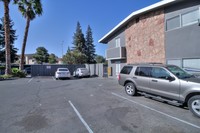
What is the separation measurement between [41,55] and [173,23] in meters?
55.6

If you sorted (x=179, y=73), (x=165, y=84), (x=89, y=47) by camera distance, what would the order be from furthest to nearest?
1. (x=89, y=47)
2. (x=179, y=73)
3. (x=165, y=84)

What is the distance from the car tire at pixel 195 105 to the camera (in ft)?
17.9

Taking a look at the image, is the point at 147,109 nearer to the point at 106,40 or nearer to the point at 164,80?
the point at 164,80

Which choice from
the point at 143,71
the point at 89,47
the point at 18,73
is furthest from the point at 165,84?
the point at 89,47

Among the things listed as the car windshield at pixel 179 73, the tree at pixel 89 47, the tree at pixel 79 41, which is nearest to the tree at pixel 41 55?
the tree at pixel 79 41

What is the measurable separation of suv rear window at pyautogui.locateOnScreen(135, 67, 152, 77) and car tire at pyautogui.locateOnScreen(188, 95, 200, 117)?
100 inches

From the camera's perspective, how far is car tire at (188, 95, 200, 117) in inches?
215

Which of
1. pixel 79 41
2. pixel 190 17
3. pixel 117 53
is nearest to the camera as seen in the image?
pixel 190 17

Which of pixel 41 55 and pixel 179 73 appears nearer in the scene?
pixel 179 73

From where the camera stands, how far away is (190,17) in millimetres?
10492

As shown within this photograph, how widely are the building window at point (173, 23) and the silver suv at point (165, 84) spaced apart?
5389mm

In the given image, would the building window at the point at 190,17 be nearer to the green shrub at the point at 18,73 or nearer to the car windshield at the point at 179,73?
the car windshield at the point at 179,73

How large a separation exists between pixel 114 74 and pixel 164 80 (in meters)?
14.1

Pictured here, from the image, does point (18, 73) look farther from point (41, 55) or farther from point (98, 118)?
point (41, 55)
